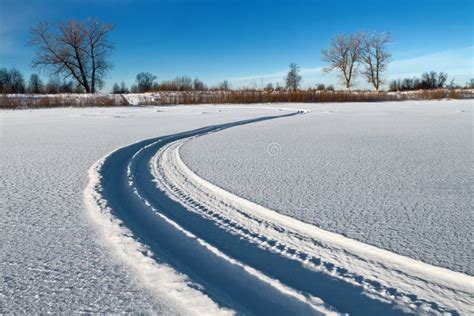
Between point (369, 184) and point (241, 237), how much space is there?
1.51 metres

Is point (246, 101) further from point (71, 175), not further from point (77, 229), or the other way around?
point (77, 229)

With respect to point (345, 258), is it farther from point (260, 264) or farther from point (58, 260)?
point (58, 260)

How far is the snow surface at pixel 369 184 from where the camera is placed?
1.86 metres

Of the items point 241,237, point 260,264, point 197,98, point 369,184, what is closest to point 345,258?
point 260,264

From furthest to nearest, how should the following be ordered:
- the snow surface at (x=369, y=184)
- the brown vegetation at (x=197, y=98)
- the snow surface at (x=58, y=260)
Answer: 1. the brown vegetation at (x=197, y=98)
2. the snow surface at (x=369, y=184)
3. the snow surface at (x=58, y=260)

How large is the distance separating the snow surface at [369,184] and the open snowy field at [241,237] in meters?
0.02

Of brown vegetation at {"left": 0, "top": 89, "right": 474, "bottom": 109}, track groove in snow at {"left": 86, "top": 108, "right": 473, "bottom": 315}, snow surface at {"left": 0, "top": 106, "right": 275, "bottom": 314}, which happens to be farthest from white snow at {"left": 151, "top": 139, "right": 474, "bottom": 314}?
brown vegetation at {"left": 0, "top": 89, "right": 474, "bottom": 109}

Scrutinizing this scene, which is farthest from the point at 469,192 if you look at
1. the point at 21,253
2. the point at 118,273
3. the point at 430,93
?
the point at 430,93

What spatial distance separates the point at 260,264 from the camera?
1.63 meters

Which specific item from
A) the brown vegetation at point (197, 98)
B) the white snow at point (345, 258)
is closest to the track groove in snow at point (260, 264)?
the white snow at point (345, 258)

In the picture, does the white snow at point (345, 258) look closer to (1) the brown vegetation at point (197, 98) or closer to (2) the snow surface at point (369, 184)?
(2) the snow surface at point (369, 184)

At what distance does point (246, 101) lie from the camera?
68.0 feet

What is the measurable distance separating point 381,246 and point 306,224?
1.52 ft

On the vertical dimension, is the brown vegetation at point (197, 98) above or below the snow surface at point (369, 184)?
above
